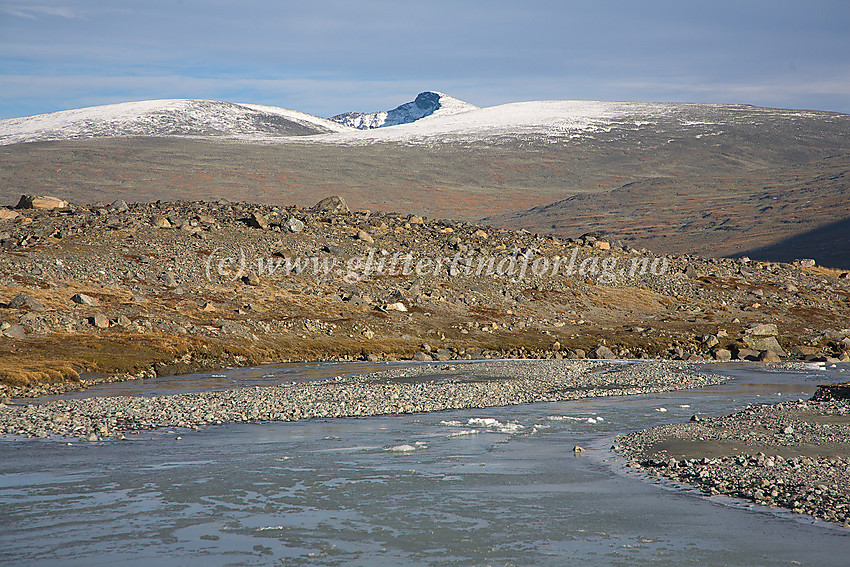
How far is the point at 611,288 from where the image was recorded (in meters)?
67.1

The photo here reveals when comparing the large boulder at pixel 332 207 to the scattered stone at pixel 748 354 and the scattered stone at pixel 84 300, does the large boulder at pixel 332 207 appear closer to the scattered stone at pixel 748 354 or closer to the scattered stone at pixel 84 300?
the scattered stone at pixel 84 300

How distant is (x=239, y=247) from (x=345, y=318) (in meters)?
13.6

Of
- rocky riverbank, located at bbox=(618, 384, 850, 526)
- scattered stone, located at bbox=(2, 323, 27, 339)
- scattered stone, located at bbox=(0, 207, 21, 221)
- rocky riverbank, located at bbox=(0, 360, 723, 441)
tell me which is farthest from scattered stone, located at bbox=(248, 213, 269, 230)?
rocky riverbank, located at bbox=(618, 384, 850, 526)

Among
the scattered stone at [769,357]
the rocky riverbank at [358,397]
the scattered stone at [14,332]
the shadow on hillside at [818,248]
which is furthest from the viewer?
the shadow on hillside at [818,248]

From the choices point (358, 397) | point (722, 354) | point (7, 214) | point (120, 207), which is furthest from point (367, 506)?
point (7, 214)

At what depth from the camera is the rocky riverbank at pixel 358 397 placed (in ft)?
75.5

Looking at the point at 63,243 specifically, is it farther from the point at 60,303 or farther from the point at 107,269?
the point at 60,303

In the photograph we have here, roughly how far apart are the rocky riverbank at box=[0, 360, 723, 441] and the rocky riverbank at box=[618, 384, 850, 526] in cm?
836

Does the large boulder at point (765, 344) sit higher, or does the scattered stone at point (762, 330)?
the scattered stone at point (762, 330)

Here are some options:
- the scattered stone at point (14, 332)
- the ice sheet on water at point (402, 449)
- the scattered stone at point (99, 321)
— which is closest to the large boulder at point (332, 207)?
the scattered stone at point (99, 321)

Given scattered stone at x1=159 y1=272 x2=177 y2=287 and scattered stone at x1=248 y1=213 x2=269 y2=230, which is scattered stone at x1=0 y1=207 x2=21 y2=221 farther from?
scattered stone at x1=248 y1=213 x2=269 y2=230

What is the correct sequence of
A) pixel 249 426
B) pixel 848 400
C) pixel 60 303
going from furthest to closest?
1. pixel 60 303
2. pixel 848 400
3. pixel 249 426

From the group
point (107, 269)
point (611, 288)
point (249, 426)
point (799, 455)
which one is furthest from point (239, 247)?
point (799, 455)

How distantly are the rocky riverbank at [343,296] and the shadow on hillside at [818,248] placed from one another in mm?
72751
